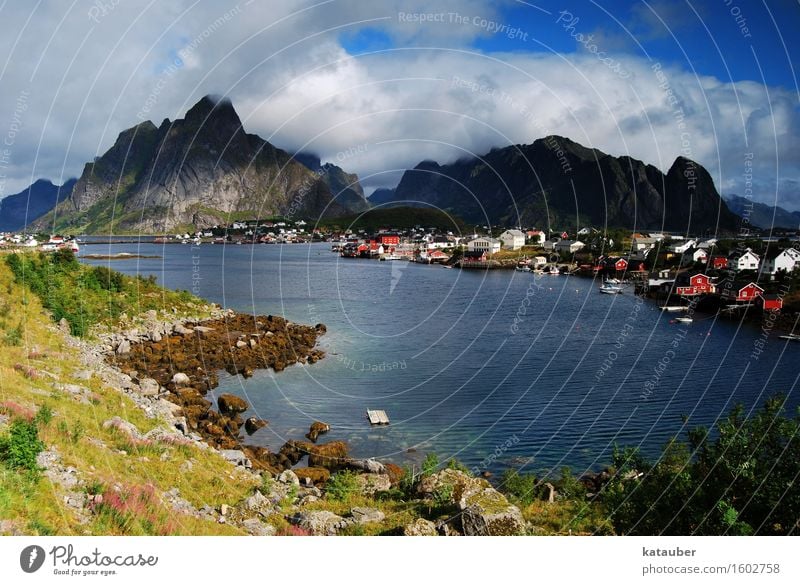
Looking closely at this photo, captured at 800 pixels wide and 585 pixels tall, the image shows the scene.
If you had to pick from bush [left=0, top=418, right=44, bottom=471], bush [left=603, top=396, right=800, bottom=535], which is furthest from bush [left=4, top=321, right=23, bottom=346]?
bush [left=603, top=396, right=800, bottom=535]

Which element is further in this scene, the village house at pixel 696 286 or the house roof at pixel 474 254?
the house roof at pixel 474 254

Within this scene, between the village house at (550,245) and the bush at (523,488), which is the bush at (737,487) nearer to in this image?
the bush at (523,488)

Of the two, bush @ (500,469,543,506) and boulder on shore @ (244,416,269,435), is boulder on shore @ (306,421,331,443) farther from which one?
bush @ (500,469,543,506)

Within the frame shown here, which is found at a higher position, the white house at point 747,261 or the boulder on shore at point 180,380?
the white house at point 747,261

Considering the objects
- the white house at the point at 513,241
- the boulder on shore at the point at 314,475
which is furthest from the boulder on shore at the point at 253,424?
the white house at the point at 513,241

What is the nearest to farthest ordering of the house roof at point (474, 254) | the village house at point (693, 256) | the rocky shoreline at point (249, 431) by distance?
the rocky shoreline at point (249, 431) → the village house at point (693, 256) → the house roof at point (474, 254)

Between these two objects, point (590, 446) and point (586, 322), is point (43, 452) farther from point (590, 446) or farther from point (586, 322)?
point (586, 322)
